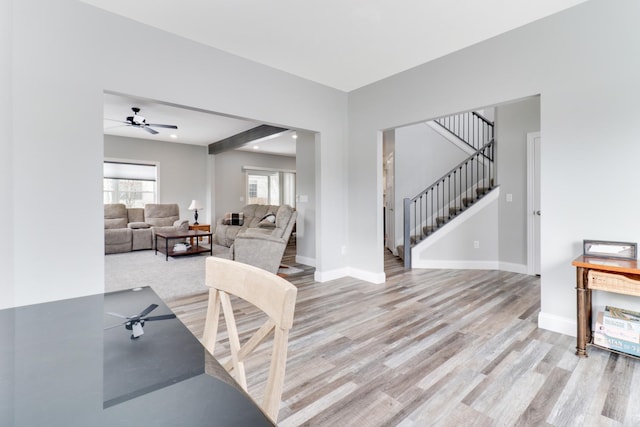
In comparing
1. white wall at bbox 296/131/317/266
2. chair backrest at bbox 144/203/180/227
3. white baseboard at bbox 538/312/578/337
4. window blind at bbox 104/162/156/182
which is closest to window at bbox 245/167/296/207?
chair backrest at bbox 144/203/180/227

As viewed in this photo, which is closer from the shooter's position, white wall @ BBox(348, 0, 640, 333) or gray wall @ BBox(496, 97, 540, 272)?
white wall @ BBox(348, 0, 640, 333)

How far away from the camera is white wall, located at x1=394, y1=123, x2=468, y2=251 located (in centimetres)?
588

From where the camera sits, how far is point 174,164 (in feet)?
26.0

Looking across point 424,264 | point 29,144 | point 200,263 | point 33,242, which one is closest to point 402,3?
point 29,144

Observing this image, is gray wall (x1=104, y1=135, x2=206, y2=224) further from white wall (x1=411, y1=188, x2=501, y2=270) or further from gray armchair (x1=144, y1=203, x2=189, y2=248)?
white wall (x1=411, y1=188, x2=501, y2=270)

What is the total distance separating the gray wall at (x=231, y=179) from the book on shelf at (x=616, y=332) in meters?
8.00

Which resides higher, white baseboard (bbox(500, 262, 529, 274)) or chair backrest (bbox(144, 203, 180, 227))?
chair backrest (bbox(144, 203, 180, 227))

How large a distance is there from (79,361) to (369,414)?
1347 mm

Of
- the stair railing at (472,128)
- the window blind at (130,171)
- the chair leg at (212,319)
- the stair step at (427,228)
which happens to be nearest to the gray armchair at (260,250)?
the stair step at (427,228)

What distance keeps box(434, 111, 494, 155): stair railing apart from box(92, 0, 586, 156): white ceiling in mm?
3361

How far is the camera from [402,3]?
7.82ft

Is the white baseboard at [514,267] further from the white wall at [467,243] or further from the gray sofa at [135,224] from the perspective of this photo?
the gray sofa at [135,224]

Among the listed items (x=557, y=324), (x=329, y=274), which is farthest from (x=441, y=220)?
(x=557, y=324)

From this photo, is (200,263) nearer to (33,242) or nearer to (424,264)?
(33,242)
